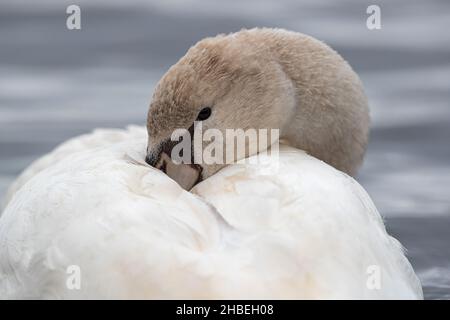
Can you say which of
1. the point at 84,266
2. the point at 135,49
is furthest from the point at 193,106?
the point at 135,49

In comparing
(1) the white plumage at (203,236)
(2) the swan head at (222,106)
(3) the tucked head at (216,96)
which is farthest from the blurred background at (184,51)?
(1) the white plumage at (203,236)

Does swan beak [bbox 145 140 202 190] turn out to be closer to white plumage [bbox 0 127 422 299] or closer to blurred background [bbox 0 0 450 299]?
white plumage [bbox 0 127 422 299]

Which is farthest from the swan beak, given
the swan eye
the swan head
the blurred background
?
the blurred background

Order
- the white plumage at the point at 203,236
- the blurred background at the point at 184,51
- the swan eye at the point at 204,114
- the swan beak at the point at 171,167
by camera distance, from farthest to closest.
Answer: the blurred background at the point at 184,51 → the swan eye at the point at 204,114 → the swan beak at the point at 171,167 → the white plumage at the point at 203,236

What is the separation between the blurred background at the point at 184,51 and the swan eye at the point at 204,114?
8.33ft

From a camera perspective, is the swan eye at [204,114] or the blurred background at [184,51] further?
the blurred background at [184,51]

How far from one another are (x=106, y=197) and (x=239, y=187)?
51cm

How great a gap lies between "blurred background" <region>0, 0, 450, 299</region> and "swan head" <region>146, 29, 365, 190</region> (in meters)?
2.16

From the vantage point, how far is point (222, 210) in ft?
15.0

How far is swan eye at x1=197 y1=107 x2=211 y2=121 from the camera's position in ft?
17.3

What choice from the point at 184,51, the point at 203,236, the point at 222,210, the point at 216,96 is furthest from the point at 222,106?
the point at 184,51

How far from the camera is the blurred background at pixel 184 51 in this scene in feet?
27.6

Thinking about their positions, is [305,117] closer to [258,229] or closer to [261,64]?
[261,64]

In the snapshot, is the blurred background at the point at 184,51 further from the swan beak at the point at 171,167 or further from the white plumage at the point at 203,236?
the white plumage at the point at 203,236
